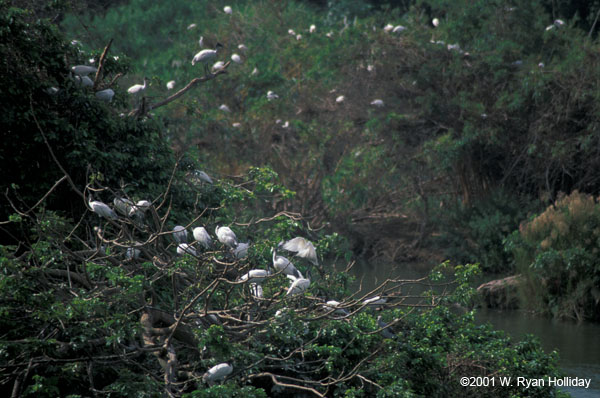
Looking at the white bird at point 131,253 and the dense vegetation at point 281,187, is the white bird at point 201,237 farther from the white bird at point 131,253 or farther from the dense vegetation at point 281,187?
the white bird at point 131,253

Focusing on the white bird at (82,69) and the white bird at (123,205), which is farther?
the white bird at (82,69)

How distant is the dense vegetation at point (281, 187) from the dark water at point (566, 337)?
0.45 metres

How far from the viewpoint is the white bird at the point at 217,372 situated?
4414mm

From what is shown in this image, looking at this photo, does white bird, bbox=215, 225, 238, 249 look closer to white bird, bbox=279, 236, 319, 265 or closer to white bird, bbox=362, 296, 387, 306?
white bird, bbox=279, 236, 319, 265

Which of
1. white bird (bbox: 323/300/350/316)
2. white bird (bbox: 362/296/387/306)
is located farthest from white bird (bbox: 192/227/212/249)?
white bird (bbox: 362/296/387/306)

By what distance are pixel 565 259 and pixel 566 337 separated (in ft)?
3.55

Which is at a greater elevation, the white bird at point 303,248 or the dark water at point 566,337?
the white bird at point 303,248

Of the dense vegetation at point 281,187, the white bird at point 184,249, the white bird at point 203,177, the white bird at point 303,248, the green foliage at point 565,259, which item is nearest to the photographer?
the dense vegetation at point 281,187

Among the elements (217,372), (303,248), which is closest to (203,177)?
(303,248)

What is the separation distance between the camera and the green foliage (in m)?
9.73

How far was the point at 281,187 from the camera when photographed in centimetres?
706

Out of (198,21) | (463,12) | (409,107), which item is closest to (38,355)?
(409,107)

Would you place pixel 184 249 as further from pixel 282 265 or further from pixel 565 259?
pixel 565 259

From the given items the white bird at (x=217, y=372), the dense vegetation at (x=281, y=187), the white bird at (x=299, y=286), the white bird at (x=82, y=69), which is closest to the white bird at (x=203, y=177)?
the dense vegetation at (x=281, y=187)
